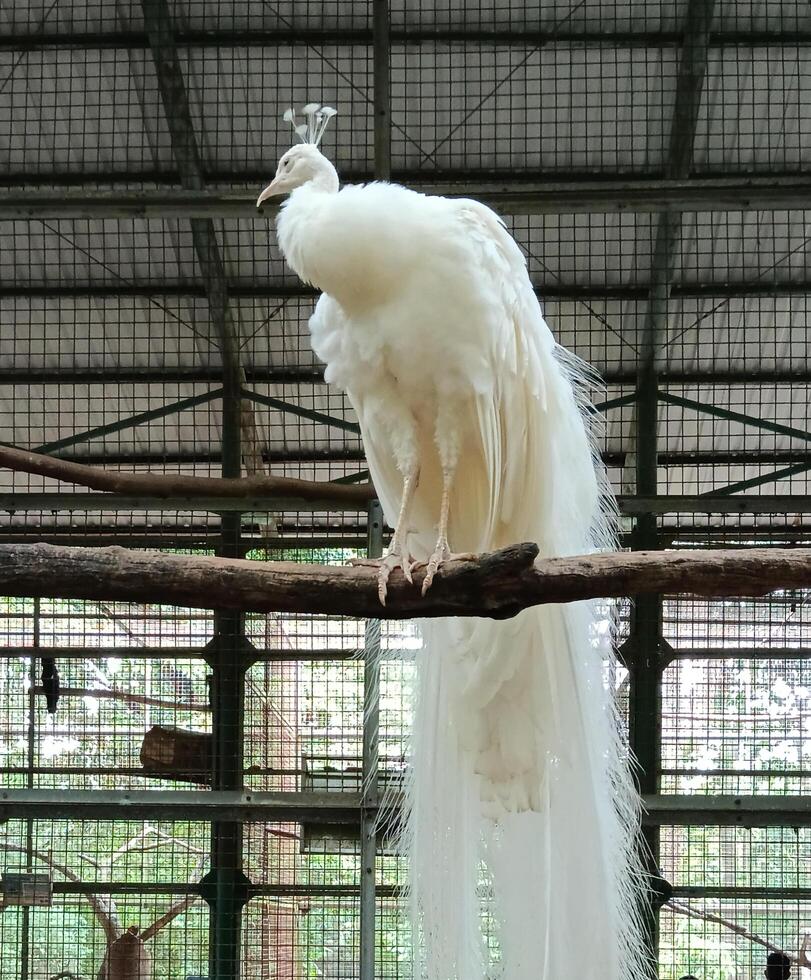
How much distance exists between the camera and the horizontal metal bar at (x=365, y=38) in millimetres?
6090

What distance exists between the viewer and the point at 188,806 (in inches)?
175

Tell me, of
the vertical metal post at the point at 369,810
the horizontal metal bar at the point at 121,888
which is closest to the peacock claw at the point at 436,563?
the vertical metal post at the point at 369,810

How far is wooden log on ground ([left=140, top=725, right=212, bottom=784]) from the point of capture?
6.05 m

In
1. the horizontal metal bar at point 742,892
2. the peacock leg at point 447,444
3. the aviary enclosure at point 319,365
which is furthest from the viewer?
the aviary enclosure at point 319,365

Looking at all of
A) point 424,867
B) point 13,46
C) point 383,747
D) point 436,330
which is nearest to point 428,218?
point 436,330

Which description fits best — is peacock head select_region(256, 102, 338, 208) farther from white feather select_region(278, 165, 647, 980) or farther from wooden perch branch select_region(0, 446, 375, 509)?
wooden perch branch select_region(0, 446, 375, 509)

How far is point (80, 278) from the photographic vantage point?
6.86 m

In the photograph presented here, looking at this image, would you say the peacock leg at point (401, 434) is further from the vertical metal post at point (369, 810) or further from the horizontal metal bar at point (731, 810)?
the horizontal metal bar at point (731, 810)

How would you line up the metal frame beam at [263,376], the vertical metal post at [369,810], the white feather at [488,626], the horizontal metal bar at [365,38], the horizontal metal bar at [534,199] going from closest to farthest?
1. the white feather at [488,626]
2. the vertical metal post at [369,810]
3. the horizontal metal bar at [534,199]
4. the horizontal metal bar at [365,38]
5. the metal frame beam at [263,376]

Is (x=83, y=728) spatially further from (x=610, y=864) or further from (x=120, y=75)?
(x=610, y=864)

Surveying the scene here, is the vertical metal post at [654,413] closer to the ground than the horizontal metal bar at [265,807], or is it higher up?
higher up

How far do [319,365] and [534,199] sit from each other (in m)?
2.88

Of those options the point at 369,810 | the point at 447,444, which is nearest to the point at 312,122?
the point at 447,444

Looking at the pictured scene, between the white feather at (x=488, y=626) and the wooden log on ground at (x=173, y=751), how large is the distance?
123 inches
